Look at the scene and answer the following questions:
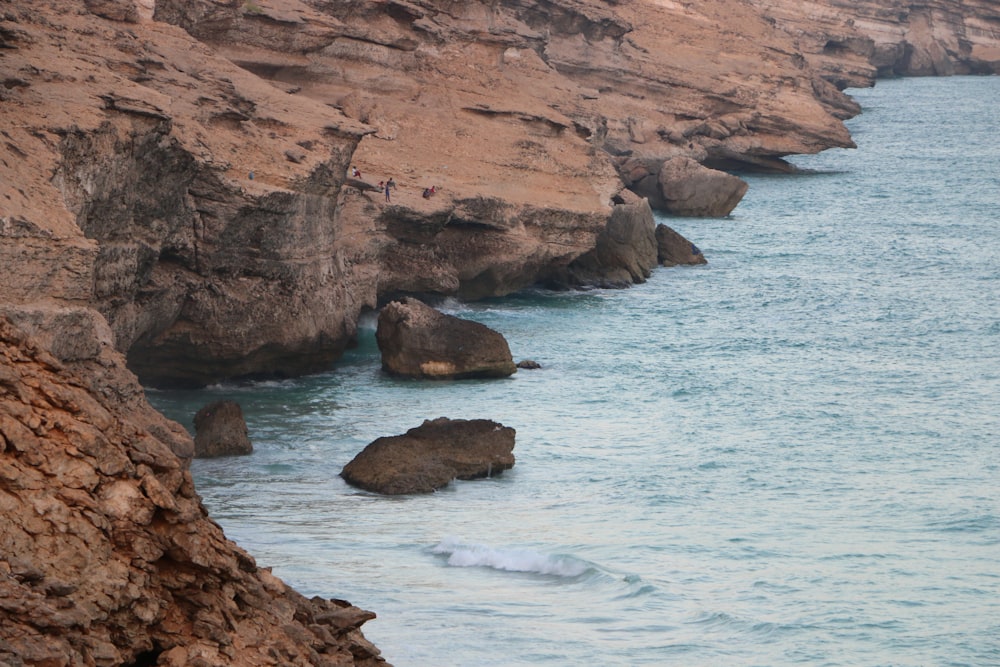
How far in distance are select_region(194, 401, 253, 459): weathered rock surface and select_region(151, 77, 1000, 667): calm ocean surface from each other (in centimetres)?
43

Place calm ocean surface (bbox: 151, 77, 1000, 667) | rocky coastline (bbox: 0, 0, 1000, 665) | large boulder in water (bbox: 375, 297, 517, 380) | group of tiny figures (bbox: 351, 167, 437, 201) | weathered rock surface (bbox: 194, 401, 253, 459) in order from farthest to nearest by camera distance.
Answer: group of tiny figures (bbox: 351, 167, 437, 201) → large boulder in water (bbox: 375, 297, 517, 380) → weathered rock surface (bbox: 194, 401, 253, 459) → calm ocean surface (bbox: 151, 77, 1000, 667) → rocky coastline (bbox: 0, 0, 1000, 665)

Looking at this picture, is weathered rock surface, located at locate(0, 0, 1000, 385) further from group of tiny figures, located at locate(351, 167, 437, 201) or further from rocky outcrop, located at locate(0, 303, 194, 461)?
rocky outcrop, located at locate(0, 303, 194, 461)

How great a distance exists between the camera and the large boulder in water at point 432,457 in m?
23.2

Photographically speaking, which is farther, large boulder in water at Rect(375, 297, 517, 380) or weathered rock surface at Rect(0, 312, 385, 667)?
large boulder in water at Rect(375, 297, 517, 380)

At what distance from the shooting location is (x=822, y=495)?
24.3 m

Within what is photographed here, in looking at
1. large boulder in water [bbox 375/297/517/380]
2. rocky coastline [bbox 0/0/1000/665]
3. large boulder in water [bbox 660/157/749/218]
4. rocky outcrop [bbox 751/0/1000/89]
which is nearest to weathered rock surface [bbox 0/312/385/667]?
rocky coastline [bbox 0/0/1000/665]

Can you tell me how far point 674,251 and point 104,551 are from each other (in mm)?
41915

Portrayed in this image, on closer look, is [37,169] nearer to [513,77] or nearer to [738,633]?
[738,633]

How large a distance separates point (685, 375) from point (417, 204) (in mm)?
8162

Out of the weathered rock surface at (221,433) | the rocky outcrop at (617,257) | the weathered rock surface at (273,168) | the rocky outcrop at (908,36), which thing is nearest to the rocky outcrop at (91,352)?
the weathered rock surface at (273,168)

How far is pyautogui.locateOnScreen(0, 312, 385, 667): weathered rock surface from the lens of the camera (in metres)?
8.11

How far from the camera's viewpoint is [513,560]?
65.7 feet

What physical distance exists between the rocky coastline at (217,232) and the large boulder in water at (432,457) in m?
3.95

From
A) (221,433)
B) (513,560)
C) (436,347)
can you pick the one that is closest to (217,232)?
(221,433)
